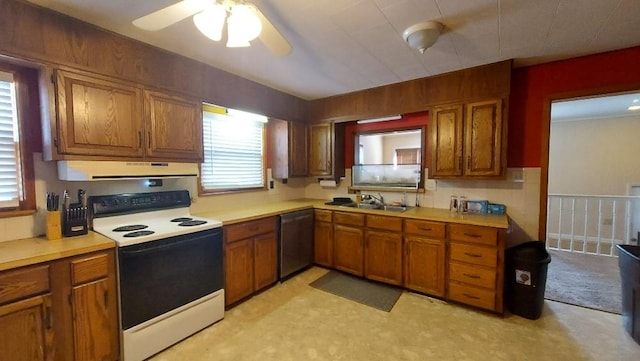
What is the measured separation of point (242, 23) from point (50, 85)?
1.38 metres

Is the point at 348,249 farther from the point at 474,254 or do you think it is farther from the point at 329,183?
the point at 474,254

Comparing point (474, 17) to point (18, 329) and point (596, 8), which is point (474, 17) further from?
point (18, 329)

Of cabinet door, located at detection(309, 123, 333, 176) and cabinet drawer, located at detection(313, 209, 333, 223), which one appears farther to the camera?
cabinet door, located at detection(309, 123, 333, 176)

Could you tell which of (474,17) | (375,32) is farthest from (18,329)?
(474,17)

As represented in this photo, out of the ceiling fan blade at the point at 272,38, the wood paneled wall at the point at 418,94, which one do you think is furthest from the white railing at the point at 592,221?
the ceiling fan blade at the point at 272,38

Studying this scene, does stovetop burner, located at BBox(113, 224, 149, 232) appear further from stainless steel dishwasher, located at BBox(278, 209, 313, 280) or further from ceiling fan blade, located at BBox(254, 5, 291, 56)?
ceiling fan blade, located at BBox(254, 5, 291, 56)

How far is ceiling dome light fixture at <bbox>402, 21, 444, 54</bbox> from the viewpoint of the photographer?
184cm

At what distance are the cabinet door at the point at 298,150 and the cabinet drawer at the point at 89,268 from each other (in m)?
2.28

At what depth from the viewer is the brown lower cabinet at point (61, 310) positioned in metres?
1.38

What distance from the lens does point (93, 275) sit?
164 cm

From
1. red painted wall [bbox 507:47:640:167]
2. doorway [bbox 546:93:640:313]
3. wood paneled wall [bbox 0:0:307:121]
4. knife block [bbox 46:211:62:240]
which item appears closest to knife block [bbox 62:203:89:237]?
knife block [bbox 46:211:62:240]

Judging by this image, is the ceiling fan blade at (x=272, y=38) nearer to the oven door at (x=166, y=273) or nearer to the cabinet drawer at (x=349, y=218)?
the oven door at (x=166, y=273)

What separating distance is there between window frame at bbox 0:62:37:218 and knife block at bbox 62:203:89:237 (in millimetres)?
220

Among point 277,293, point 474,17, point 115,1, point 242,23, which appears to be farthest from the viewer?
point 277,293
